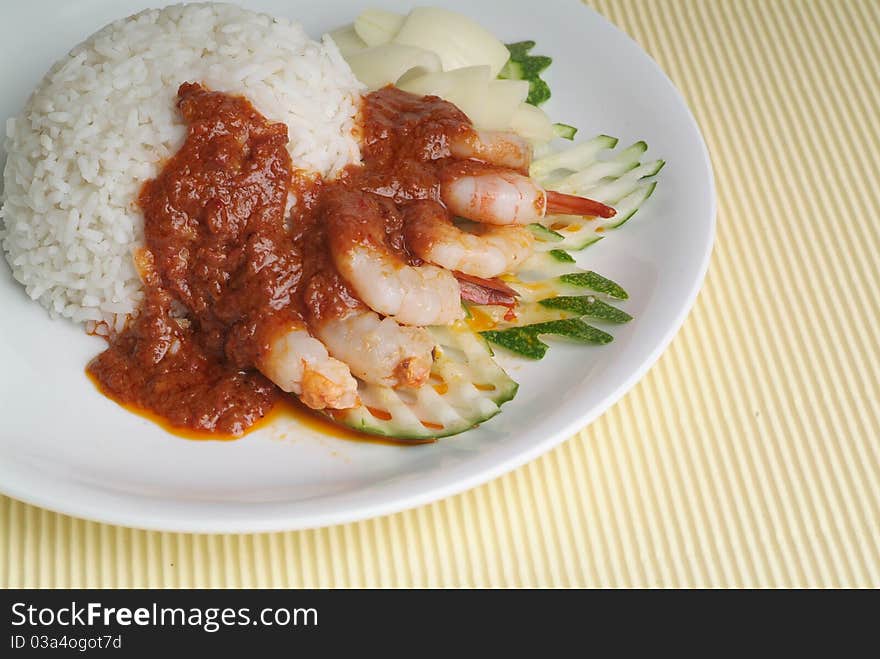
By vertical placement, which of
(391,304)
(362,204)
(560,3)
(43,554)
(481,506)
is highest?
(560,3)

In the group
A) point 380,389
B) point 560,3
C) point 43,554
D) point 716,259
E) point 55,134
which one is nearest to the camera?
point 43,554

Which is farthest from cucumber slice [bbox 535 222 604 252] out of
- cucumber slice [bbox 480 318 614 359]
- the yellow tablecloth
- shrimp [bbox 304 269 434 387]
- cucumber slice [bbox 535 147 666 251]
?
shrimp [bbox 304 269 434 387]

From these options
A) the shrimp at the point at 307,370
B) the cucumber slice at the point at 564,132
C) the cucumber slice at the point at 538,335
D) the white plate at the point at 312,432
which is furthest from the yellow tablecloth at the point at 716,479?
the cucumber slice at the point at 564,132

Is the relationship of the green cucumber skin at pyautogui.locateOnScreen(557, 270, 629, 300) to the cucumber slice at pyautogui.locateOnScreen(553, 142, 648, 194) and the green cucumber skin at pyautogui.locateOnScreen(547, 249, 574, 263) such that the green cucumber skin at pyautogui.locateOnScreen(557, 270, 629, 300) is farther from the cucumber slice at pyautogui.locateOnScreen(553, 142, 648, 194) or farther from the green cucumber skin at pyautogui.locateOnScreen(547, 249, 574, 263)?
the cucumber slice at pyautogui.locateOnScreen(553, 142, 648, 194)

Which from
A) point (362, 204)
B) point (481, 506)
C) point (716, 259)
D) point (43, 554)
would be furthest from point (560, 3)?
point (43, 554)

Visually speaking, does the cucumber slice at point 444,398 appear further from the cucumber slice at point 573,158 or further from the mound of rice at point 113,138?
the cucumber slice at point 573,158

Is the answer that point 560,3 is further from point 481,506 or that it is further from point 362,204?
point 481,506

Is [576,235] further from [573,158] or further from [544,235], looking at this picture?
[573,158]
